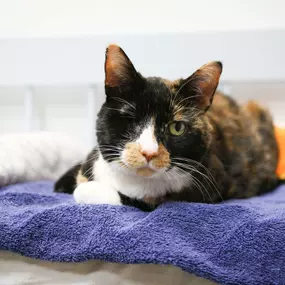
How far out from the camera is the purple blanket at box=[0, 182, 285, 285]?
0.64 meters

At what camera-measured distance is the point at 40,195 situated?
2.97ft

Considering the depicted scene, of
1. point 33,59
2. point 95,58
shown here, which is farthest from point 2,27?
point 95,58

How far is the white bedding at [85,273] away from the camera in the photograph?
669 mm

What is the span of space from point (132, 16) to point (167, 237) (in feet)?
4.08

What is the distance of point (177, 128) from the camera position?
800 millimetres

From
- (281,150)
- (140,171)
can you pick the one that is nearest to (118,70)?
(140,171)

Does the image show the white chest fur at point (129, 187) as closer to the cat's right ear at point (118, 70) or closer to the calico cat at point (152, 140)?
the calico cat at point (152, 140)

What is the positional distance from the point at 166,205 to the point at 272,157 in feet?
2.35

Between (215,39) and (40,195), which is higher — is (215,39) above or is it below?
above

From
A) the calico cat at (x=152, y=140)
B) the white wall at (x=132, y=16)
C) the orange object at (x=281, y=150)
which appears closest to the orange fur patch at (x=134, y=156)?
the calico cat at (x=152, y=140)

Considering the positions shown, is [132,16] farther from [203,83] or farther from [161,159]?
[161,159]

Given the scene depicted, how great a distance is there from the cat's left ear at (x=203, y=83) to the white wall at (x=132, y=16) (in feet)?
2.81

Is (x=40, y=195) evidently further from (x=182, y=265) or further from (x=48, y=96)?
(x=48, y=96)

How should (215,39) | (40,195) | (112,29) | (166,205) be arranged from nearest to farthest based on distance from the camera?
(166,205)
(40,195)
(215,39)
(112,29)
